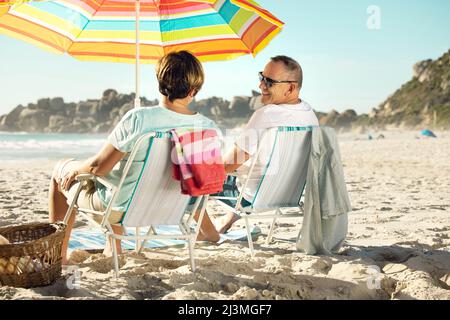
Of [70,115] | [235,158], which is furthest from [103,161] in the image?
[70,115]

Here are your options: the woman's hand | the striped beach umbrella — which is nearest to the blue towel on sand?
the woman's hand

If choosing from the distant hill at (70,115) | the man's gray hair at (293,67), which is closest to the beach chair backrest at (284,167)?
the man's gray hair at (293,67)

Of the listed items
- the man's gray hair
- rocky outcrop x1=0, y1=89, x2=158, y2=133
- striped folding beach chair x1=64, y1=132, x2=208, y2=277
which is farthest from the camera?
rocky outcrop x1=0, y1=89, x2=158, y2=133

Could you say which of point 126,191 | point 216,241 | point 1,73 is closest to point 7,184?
point 216,241

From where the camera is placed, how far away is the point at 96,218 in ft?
9.49

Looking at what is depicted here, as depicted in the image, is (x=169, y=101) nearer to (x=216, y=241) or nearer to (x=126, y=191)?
(x=126, y=191)

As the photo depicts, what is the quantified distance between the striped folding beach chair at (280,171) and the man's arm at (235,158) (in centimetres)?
6

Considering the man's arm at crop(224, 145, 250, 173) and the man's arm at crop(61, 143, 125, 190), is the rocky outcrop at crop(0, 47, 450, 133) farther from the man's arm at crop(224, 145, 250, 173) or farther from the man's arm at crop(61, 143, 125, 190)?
the man's arm at crop(61, 143, 125, 190)

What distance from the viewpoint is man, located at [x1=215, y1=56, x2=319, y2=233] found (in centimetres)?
307

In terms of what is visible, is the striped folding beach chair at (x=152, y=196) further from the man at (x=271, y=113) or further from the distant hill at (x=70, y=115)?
the distant hill at (x=70, y=115)

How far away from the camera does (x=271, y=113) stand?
3086 mm

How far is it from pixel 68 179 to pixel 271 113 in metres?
1.24

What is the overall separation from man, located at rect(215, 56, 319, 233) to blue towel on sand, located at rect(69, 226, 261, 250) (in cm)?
65

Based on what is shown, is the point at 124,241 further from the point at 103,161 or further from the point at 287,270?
the point at 287,270
